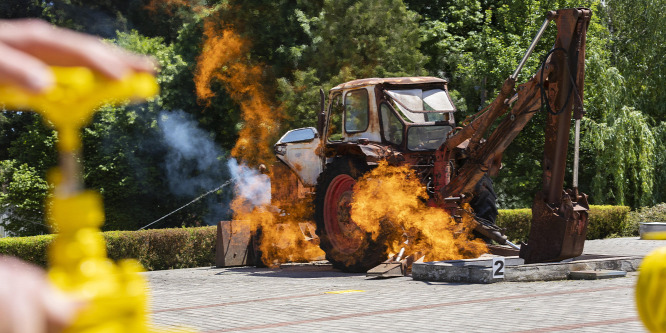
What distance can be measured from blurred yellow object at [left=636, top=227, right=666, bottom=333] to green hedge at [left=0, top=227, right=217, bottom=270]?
655 inches

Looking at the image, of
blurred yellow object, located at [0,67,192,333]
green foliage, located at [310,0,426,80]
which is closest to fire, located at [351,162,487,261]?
green foliage, located at [310,0,426,80]

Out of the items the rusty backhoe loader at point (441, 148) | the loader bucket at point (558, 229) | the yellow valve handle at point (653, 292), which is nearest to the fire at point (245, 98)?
the rusty backhoe loader at point (441, 148)

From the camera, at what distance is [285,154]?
16.2 metres

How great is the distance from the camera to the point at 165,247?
18.8m

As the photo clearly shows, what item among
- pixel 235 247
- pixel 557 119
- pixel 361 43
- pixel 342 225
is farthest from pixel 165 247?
pixel 557 119

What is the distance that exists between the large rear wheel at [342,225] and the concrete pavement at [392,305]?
44cm

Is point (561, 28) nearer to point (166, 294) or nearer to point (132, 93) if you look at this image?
point (166, 294)

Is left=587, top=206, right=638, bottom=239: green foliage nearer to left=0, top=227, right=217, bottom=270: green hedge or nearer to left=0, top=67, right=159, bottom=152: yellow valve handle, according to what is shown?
left=0, top=227, right=217, bottom=270: green hedge

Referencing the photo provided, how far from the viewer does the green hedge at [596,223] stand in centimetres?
2270

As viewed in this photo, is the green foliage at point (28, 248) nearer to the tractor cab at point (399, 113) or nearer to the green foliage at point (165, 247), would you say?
the green foliage at point (165, 247)

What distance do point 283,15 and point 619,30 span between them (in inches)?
526

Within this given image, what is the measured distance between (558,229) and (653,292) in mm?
10327

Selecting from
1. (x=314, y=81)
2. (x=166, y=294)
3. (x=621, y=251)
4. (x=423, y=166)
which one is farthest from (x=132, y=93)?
(x=314, y=81)

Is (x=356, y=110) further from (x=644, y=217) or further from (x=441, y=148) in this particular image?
(x=644, y=217)
